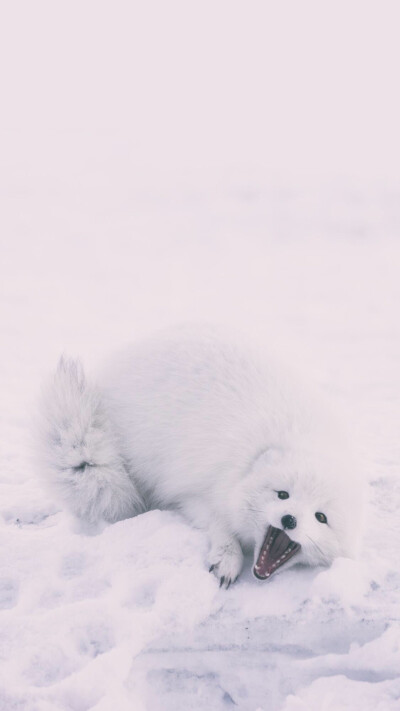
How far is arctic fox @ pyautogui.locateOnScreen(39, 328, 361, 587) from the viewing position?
7.93ft

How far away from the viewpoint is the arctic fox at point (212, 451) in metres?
2.42

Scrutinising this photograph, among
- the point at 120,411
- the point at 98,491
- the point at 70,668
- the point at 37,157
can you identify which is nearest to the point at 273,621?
the point at 70,668

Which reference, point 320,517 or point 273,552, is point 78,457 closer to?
point 273,552

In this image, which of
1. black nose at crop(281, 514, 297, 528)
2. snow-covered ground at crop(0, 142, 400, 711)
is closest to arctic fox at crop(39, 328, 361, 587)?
black nose at crop(281, 514, 297, 528)

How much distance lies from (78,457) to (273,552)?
819 millimetres

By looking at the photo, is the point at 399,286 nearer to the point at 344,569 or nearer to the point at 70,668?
the point at 344,569

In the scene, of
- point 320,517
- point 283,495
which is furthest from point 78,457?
point 320,517

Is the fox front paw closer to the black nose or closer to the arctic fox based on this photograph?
the arctic fox

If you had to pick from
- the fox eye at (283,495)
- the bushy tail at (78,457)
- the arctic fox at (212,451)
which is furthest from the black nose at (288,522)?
the bushy tail at (78,457)

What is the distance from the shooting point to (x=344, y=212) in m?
9.27

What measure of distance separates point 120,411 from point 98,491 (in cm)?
38

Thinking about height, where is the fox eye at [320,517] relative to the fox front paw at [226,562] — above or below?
above

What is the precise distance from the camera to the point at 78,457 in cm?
268

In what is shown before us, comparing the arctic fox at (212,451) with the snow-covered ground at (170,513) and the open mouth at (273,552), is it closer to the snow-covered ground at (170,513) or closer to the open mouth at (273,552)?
the open mouth at (273,552)
